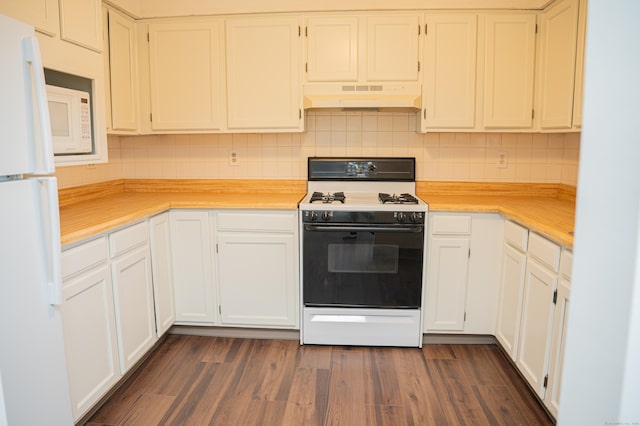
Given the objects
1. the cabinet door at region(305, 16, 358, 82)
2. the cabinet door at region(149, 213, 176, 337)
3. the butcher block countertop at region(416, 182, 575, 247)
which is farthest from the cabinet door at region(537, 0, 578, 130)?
the cabinet door at region(149, 213, 176, 337)

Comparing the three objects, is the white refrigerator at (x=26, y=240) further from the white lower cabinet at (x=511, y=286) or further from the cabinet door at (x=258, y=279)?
the white lower cabinet at (x=511, y=286)

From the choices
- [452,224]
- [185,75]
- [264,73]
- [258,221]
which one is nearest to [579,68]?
[452,224]

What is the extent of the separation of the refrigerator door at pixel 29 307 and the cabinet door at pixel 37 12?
2.46 ft

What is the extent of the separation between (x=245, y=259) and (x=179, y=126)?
41.5 inches

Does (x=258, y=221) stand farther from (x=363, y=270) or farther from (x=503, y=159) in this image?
(x=503, y=159)

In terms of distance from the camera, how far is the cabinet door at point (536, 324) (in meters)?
1.90

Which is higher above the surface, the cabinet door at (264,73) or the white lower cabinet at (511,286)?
the cabinet door at (264,73)

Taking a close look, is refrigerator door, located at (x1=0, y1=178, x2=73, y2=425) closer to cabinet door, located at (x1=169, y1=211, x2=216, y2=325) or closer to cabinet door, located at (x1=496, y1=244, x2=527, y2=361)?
cabinet door, located at (x1=169, y1=211, x2=216, y2=325)

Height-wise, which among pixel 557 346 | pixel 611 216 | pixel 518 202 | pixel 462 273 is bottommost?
pixel 557 346

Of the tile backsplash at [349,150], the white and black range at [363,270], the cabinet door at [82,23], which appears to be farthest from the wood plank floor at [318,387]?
the cabinet door at [82,23]

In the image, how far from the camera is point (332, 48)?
2754 millimetres

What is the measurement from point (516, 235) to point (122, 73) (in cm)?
263

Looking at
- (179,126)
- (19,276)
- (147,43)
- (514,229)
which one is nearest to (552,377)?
(514,229)

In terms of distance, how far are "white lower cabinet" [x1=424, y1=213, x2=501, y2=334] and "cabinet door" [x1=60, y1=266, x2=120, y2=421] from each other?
5.90 feet
